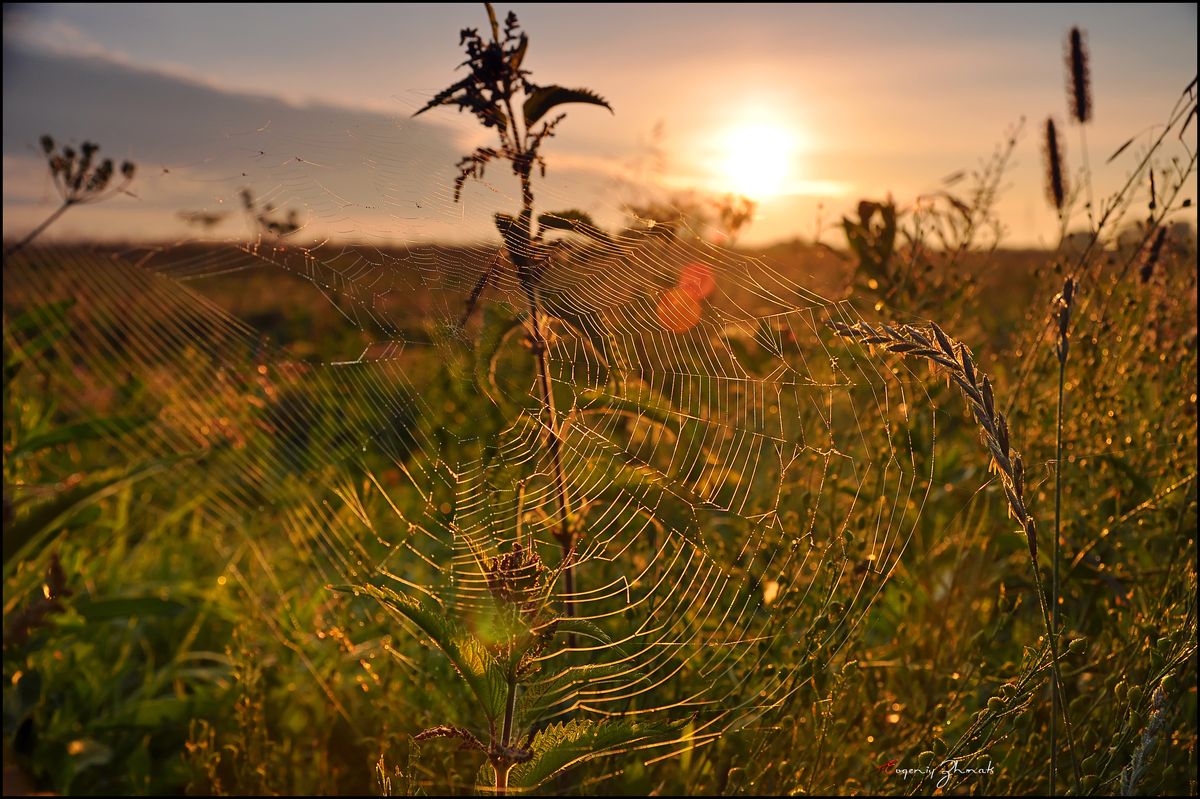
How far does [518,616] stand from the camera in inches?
43.1

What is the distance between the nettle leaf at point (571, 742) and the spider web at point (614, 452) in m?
0.06

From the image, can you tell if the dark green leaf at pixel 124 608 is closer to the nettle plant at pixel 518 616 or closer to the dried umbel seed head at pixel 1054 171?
the nettle plant at pixel 518 616

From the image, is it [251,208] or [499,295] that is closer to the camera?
[499,295]

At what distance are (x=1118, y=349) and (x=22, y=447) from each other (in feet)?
8.92

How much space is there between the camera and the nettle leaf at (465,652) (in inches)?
41.7

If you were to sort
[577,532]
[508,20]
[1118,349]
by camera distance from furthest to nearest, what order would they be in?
[1118,349] < [577,532] < [508,20]

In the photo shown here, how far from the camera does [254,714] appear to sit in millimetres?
1848

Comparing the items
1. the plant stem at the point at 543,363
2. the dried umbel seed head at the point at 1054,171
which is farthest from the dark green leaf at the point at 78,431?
the dried umbel seed head at the point at 1054,171

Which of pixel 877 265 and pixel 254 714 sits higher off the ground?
pixel 877 265

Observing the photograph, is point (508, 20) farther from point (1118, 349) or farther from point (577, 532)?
point (1118, 349)

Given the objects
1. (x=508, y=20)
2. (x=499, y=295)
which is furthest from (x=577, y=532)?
(x=508, y=20)

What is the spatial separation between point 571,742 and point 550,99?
2.96ft

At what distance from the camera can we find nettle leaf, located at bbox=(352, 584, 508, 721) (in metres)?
1.06

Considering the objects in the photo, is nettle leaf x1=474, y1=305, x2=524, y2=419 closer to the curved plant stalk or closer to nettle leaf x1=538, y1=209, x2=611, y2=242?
nettle leaf x1=538, y1=209, x2=611, y2=242
